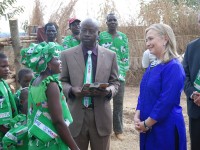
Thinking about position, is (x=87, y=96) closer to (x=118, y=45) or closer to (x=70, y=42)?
(x=70, y=42)

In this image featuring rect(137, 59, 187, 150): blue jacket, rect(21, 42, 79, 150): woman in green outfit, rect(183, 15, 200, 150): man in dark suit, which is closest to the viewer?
rect(21, 42, 79, 150): woman in green outfit

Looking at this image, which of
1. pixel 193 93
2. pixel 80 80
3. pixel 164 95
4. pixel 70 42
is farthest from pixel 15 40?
pixel 164 95

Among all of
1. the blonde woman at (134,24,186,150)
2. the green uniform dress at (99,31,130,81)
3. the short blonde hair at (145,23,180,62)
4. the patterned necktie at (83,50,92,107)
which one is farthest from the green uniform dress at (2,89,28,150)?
the green uniform dress at (99,31,130,81)

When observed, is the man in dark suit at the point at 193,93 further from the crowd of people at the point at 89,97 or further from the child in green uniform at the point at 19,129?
the child in green uniform at the point at 19,129

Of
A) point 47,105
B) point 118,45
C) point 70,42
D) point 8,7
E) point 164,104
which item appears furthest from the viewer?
point 8,7

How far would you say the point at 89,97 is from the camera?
13.1 feet

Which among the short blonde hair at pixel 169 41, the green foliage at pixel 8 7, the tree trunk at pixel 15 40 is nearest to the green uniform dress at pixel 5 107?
the short blonde hair at pixel 169 41

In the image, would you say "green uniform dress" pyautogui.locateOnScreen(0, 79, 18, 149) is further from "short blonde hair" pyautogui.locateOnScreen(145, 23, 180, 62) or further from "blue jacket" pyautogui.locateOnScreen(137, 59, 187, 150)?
"short blonde hair" pyautogui.locateOnScreen(145, 23, 180, 62)

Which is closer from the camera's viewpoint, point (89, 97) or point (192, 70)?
point (89, 97)

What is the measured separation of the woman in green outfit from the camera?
9.41 ft

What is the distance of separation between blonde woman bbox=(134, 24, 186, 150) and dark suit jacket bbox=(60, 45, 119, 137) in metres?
0.69

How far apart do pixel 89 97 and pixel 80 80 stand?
0.71 feet

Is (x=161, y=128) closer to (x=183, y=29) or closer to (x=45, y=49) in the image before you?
(x=45, y=49)

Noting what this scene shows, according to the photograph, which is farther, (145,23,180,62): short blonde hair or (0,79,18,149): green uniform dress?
(0,79,18,149): green uniform dress
